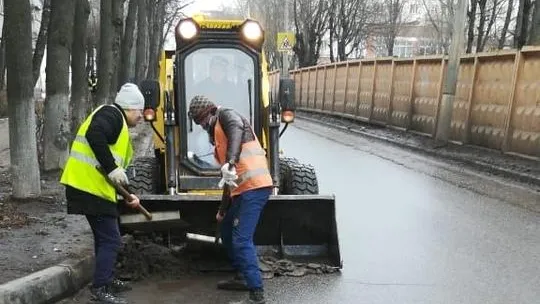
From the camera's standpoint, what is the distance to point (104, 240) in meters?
5.32

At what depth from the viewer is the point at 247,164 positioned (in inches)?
216

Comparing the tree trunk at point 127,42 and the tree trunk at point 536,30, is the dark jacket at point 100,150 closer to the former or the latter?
the tree trunk at point 536,30

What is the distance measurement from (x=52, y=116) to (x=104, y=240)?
5.54 metres

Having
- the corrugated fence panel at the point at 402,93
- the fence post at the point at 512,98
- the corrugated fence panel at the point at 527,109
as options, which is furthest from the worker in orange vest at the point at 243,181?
the corrugated fence panel at the point at 402,93

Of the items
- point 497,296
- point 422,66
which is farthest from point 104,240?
point 422,66

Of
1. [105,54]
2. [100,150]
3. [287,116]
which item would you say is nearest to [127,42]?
[105,54]

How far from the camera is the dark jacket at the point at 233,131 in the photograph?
17.4ft

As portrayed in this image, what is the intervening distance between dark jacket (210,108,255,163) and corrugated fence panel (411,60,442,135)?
12932 millimetres

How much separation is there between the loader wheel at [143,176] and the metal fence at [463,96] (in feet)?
18.7

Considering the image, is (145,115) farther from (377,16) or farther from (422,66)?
(377,16)

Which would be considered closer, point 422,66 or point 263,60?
point 263,60

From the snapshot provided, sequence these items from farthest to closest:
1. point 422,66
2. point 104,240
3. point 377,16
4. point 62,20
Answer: point 377,16, point 422,66, point 62,20, point 104,240

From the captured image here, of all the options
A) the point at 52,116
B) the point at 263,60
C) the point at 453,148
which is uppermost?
the point at 263,60

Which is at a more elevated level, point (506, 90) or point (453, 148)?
point (506, 90)
